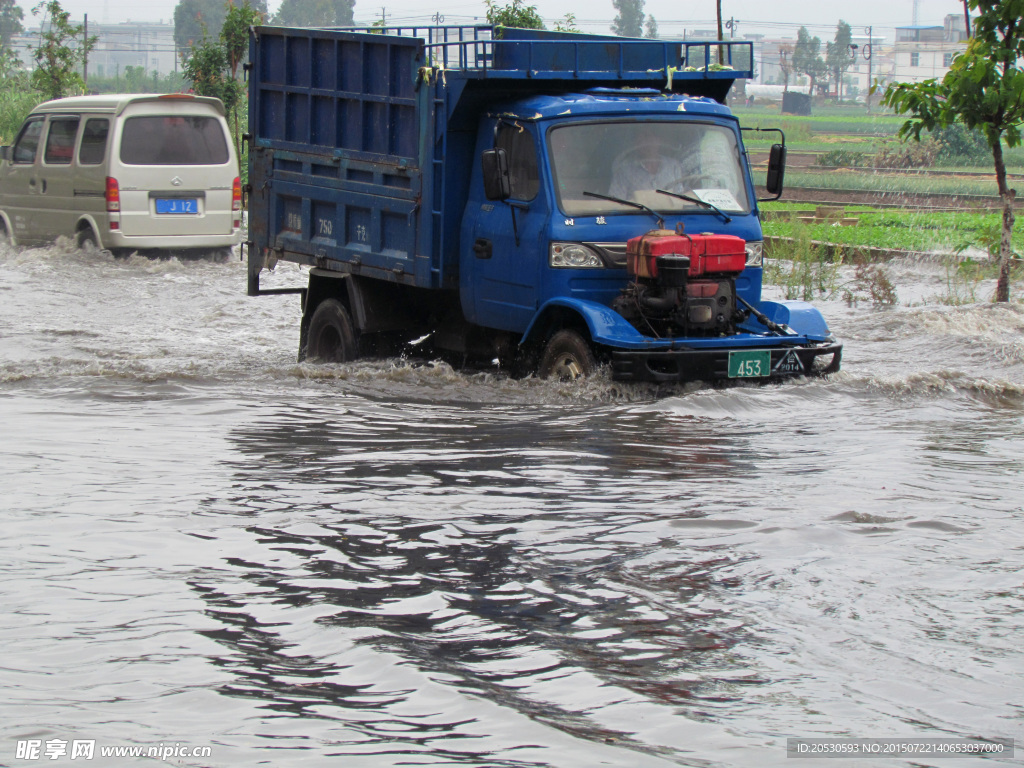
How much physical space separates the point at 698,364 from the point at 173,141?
32.9 feet

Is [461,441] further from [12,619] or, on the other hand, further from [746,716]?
[746,716]

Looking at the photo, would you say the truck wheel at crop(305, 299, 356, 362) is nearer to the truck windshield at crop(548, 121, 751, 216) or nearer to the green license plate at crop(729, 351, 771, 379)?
the truck windshield at crop(548, 121, 751, 216)

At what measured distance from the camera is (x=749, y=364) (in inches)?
327

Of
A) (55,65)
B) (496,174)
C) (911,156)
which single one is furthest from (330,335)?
(911,156)

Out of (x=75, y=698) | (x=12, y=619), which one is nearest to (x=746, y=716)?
(x=75, y=698)

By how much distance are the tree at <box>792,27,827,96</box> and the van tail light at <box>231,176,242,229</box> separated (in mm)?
105277

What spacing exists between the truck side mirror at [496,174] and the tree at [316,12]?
104m

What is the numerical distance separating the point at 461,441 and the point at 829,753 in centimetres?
421

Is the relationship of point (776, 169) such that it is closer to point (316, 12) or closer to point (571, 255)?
point (571, 255)

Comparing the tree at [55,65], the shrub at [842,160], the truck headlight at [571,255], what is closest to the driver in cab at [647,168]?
the truck headlight at [571,255]

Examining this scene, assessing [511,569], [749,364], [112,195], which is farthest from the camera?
[112,195]

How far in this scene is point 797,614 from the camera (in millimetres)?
4562

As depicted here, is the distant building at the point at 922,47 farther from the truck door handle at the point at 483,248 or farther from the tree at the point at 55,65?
the truck door handle at the point at 483,248

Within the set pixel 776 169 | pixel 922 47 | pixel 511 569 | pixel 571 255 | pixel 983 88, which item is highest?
pixel 922 47
